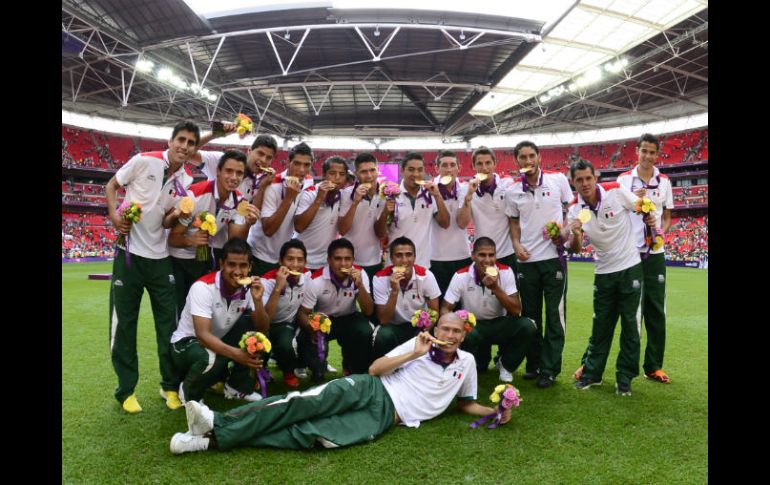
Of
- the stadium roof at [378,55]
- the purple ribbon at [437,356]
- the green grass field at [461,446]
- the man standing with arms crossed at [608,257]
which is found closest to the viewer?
the green grass field at [461,446]

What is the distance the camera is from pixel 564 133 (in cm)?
4156

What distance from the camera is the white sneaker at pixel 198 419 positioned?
3.34m

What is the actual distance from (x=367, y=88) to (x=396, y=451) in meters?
24.9

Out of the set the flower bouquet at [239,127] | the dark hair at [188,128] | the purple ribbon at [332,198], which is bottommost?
the purple ribbon at [332,198]

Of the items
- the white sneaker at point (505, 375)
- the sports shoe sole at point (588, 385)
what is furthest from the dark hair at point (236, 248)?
the sports shoe sole at point (588, 385)

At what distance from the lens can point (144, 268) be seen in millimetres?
4641

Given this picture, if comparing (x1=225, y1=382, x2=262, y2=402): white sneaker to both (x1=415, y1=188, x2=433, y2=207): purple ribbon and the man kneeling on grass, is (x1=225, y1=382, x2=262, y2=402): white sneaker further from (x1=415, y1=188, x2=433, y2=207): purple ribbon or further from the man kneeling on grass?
(x1=415, y1=188, x2=433, y2=207): purple ribbon

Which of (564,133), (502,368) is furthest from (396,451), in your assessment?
(564,133)

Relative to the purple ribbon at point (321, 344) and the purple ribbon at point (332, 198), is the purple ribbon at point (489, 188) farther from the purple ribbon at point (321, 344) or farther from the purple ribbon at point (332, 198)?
the purple ribbon at point (321, 344)

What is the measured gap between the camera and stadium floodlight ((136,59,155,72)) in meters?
20.0

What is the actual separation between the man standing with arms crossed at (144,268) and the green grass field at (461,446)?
330 millimetres

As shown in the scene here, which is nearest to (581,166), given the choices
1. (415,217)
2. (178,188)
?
(415,217)

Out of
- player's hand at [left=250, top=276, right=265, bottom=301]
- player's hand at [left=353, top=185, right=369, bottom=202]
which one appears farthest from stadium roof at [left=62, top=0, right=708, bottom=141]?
player's hand at [left=250, top=276, right=265, bottom=301]

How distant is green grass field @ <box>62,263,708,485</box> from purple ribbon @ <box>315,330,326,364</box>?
57cm
